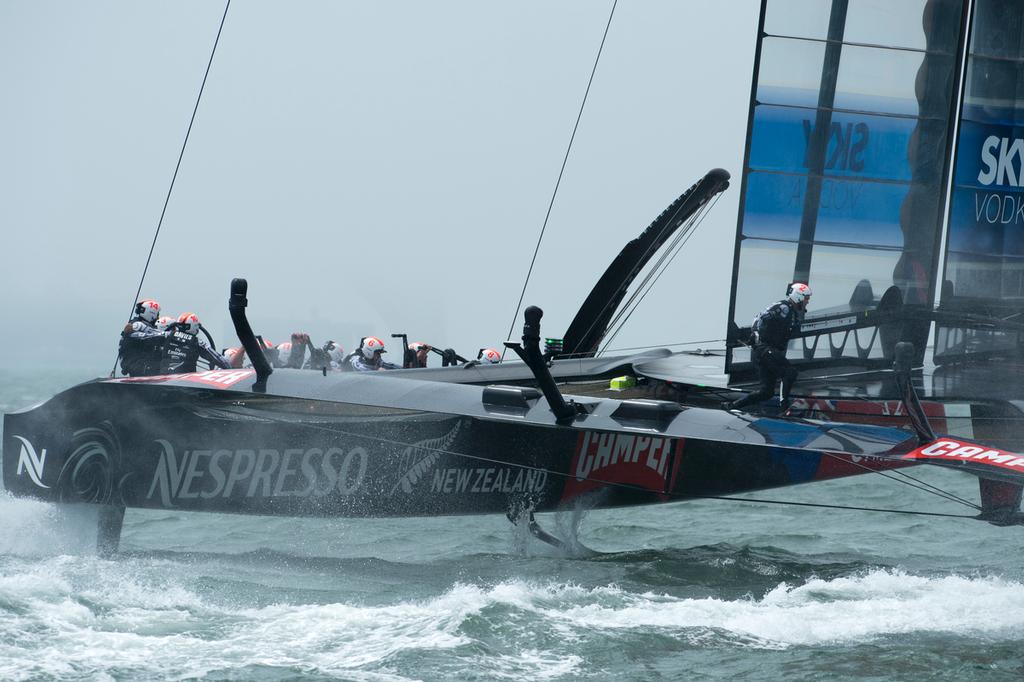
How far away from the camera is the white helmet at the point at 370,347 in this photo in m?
9.96

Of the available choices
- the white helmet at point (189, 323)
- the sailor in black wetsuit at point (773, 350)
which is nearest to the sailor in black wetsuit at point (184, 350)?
the white helmet at point (189, 323)

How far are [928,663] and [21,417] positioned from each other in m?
5.11

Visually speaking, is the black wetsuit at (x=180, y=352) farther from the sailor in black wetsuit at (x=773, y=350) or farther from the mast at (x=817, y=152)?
the mast at (x=817, y=152)

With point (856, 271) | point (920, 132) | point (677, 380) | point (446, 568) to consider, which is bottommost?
point (446, 568)

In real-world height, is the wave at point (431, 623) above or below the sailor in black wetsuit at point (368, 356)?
below

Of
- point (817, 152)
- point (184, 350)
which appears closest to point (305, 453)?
point (184, 350)

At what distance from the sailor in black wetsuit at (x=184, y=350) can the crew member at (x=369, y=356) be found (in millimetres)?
1524

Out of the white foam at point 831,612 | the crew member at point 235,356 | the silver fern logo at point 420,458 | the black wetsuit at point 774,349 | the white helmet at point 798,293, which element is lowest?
the white foam at point 831,612

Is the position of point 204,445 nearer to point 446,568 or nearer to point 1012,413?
point 446,568

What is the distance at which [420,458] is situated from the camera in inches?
300

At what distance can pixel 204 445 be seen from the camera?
24.2 ft

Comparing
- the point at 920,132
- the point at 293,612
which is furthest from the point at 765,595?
the point at 920,132

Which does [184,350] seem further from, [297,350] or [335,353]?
[335,353]

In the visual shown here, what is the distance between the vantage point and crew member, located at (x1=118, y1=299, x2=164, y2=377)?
26.4 feet
